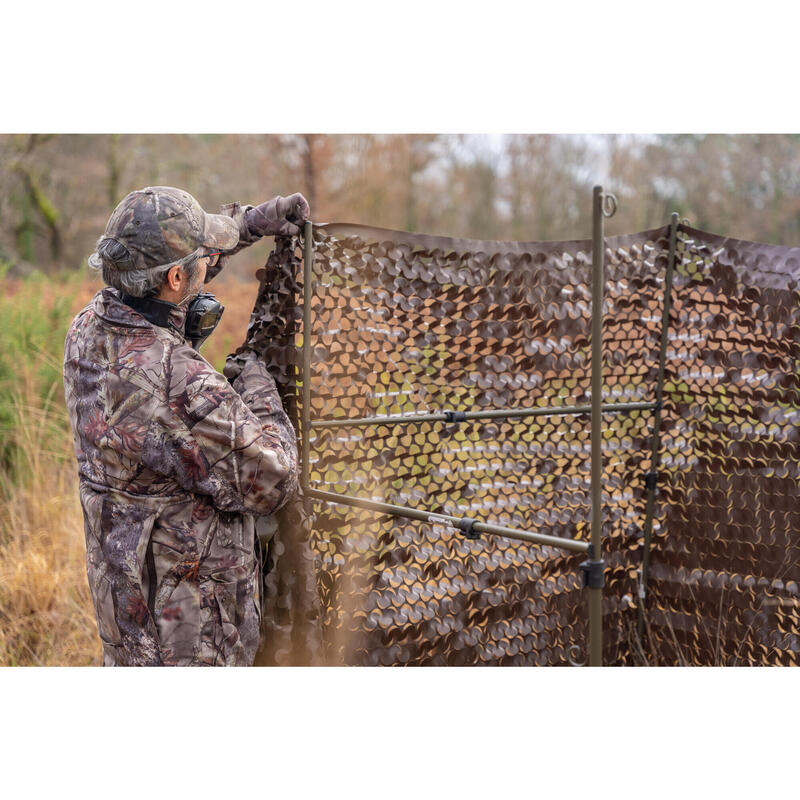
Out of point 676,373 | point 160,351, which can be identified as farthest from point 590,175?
point 160,351

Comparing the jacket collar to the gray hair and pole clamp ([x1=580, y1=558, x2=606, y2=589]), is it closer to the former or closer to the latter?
the gray hair

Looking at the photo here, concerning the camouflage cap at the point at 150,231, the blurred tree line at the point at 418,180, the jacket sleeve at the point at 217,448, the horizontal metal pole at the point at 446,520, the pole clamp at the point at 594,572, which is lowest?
the pole clamp at the point at 594,572

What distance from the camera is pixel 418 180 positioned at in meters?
12.5

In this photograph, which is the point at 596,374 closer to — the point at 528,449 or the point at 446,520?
the point at 446,520

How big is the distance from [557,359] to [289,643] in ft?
4.77

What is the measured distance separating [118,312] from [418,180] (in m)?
A: 11.0

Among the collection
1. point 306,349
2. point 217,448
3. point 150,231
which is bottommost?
point 217,448

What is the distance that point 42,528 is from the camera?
477 centimetres

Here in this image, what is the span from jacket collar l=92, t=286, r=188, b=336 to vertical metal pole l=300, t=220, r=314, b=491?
0.49 meters

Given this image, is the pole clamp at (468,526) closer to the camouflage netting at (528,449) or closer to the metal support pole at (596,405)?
the metal support pole at (596,405)

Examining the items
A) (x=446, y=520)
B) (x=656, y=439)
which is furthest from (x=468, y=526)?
(x=656, y=439)

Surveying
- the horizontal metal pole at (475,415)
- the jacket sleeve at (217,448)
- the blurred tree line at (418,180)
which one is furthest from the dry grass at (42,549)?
the blurred tree line at (418,180)

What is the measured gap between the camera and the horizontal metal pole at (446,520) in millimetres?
1832

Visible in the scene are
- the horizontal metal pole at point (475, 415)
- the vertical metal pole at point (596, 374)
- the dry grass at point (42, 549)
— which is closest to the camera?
the vertical metal pole at point (596, 374)
